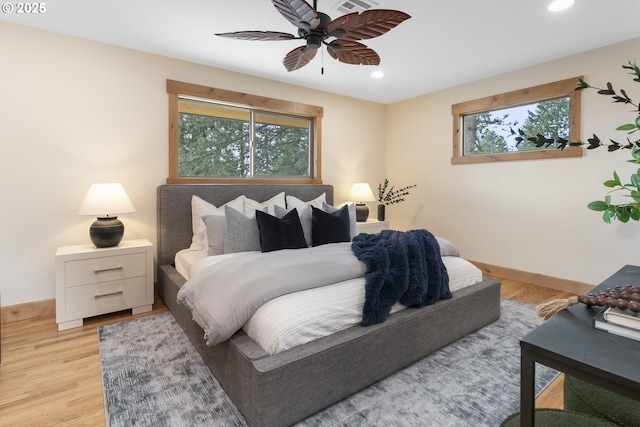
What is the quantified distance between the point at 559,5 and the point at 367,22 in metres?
1.76

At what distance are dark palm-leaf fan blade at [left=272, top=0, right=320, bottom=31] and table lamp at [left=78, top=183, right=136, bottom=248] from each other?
214cm

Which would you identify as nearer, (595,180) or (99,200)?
(99,200)

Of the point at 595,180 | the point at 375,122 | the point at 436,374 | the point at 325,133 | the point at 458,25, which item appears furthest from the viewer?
the point at 375,122

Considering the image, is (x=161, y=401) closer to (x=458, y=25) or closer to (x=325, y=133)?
(x=458, y=25)

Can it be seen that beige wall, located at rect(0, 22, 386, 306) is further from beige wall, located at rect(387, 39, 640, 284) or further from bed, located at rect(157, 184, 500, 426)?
beige wall, located at rect(387, 39, 640, 284)

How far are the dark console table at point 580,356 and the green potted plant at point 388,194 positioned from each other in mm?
3805

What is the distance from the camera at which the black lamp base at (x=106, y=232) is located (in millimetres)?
2770

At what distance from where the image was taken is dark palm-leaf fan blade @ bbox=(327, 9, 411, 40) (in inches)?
66.6

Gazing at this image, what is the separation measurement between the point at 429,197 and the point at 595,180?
197 centimetres

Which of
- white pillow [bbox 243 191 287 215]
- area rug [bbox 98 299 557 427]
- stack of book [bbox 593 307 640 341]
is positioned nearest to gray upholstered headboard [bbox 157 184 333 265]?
white pillow [bbox 243 191 287 215]

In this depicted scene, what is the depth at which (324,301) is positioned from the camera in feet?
5.86

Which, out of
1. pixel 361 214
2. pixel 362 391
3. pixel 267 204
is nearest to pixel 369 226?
pixel 361 214

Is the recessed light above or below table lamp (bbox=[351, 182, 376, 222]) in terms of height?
above

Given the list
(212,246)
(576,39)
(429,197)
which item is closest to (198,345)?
(212,246)
